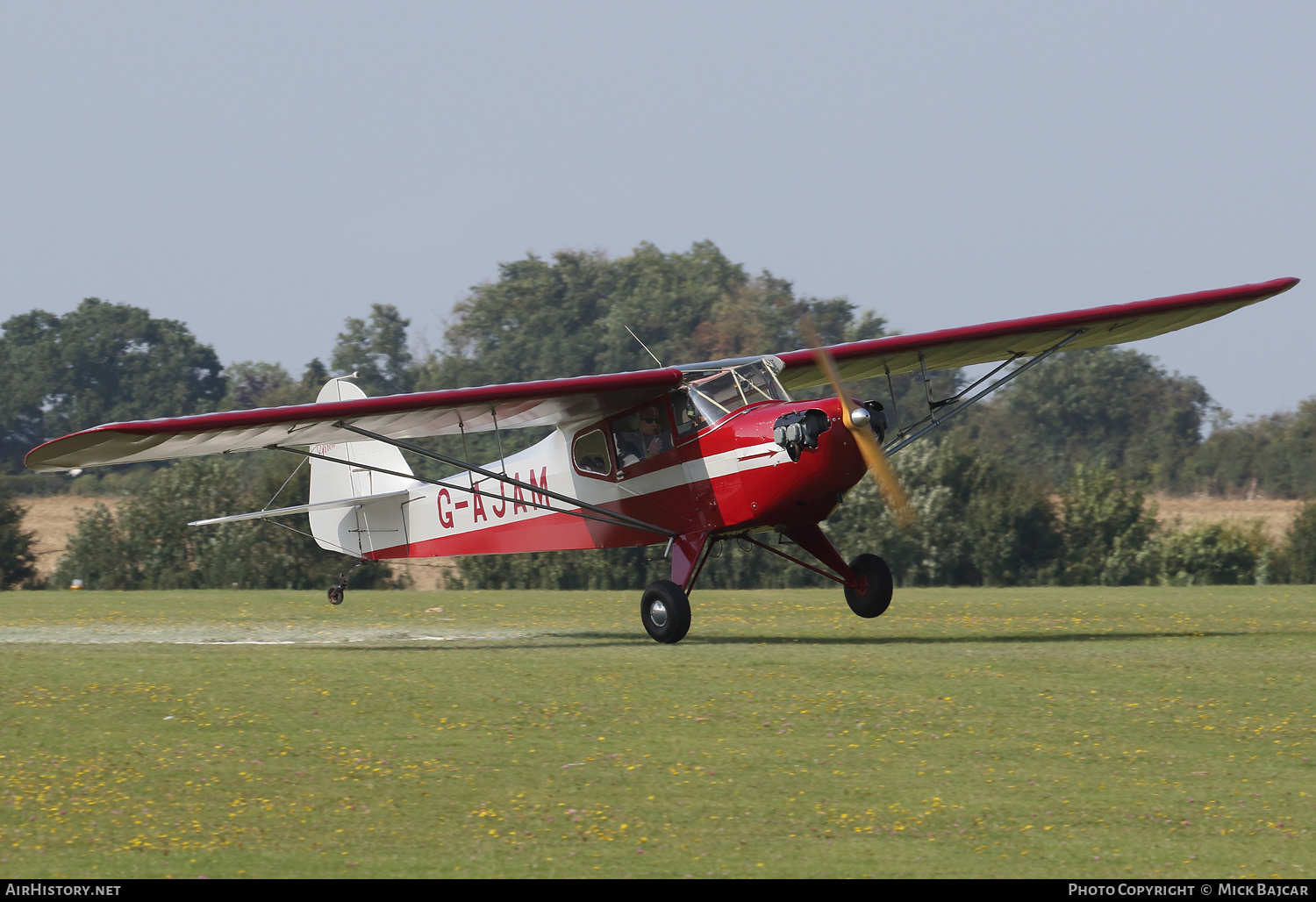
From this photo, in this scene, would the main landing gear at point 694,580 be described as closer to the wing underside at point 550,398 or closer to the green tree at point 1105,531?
the wing underside at point 550,398

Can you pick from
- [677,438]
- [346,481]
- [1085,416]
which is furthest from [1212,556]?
[1085,416]

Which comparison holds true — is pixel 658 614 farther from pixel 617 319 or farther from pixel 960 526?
pixel 617 319

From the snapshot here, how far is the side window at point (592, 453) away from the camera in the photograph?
17.0 m

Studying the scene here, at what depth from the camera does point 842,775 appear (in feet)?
29.4

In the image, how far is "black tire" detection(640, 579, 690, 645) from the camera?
15.6 meters

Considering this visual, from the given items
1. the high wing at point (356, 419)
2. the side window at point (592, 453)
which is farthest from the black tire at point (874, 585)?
the high wing at point (356, 419)

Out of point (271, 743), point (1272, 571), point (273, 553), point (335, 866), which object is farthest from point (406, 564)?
point (335, 866)

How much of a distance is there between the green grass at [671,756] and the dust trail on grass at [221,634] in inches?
22.6

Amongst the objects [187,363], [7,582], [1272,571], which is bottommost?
[1272,571]

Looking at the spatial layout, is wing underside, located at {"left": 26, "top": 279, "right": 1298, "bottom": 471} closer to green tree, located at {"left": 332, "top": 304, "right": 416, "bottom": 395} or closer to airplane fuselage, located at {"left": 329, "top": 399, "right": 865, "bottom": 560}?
airplane fuselage, located at {"left": 329, "top": 399, "right": 865, "bottom": 560}

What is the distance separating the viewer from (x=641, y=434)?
16.5 m

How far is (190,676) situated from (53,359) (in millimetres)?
93996
